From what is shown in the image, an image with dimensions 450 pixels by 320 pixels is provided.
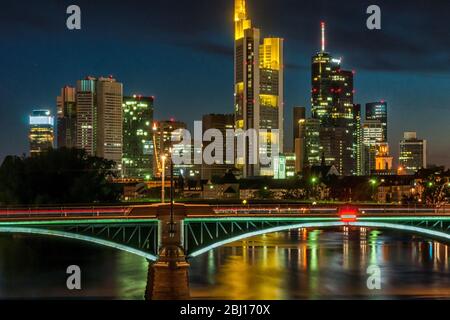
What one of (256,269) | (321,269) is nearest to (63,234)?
(256,269)

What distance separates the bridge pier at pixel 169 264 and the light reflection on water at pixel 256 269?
257 inches

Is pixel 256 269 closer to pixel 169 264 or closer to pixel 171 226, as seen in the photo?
pixel 171 226

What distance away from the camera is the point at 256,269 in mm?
63938

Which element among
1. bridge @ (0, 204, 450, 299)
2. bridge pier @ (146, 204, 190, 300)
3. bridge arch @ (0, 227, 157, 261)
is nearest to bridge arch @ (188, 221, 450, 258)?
bridge @ (0, 204, 450, 299)

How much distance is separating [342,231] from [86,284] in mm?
61141

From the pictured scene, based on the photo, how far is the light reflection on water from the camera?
170 feet

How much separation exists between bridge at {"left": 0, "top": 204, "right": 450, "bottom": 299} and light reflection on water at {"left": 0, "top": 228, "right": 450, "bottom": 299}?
4.89m

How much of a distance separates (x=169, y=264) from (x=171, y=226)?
2.18 meters

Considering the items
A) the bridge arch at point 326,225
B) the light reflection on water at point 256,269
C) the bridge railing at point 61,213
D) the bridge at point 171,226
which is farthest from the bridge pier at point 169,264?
the light reflection on water at point 256,269

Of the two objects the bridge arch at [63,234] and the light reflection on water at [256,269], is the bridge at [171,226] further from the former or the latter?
the light reflection on water at [256,269]

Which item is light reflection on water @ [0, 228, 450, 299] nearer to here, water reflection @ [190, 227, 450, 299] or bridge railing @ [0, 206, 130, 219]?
water reflection @ [190, 227, 450, 299]

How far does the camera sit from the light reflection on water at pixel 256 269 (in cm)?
5172

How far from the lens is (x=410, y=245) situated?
85.8 meters
